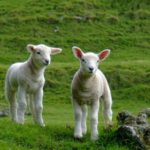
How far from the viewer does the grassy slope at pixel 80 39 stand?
120ft

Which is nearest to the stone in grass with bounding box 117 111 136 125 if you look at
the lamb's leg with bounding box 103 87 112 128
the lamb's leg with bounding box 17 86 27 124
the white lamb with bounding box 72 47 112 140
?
the lamb's leg with bounding box 103 87 112 128

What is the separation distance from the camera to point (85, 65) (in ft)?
46.5

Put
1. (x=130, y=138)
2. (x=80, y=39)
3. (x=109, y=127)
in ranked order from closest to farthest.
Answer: (x=130, y=138), (x=109, y=127), (x=80, y=39)

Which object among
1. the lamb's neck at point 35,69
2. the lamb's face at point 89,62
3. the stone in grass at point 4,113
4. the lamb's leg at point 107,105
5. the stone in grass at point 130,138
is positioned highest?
the lamb's face at point 89,62

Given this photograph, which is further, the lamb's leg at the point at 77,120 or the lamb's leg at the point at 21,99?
the lamb's leg at the point at 21,99

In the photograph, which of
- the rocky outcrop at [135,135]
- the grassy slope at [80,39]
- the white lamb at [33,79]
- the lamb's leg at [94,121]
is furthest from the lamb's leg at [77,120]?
the grassy slope at [80,39]

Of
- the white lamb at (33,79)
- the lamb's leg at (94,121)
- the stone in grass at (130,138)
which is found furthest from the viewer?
the white lamb at (33,79)

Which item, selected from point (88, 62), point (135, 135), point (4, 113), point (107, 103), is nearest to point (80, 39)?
point (4, 113)

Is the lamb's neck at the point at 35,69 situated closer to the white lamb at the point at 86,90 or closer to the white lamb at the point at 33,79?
the white lamb at the point at 33,79

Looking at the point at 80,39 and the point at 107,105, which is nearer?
the point at 107,105

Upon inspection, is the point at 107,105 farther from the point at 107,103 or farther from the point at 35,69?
the point at 35,69

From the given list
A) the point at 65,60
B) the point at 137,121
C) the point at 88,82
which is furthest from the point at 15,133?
the point at 65,60

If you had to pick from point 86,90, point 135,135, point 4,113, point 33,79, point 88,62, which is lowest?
point 4,113

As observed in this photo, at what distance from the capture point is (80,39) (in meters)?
54.6
